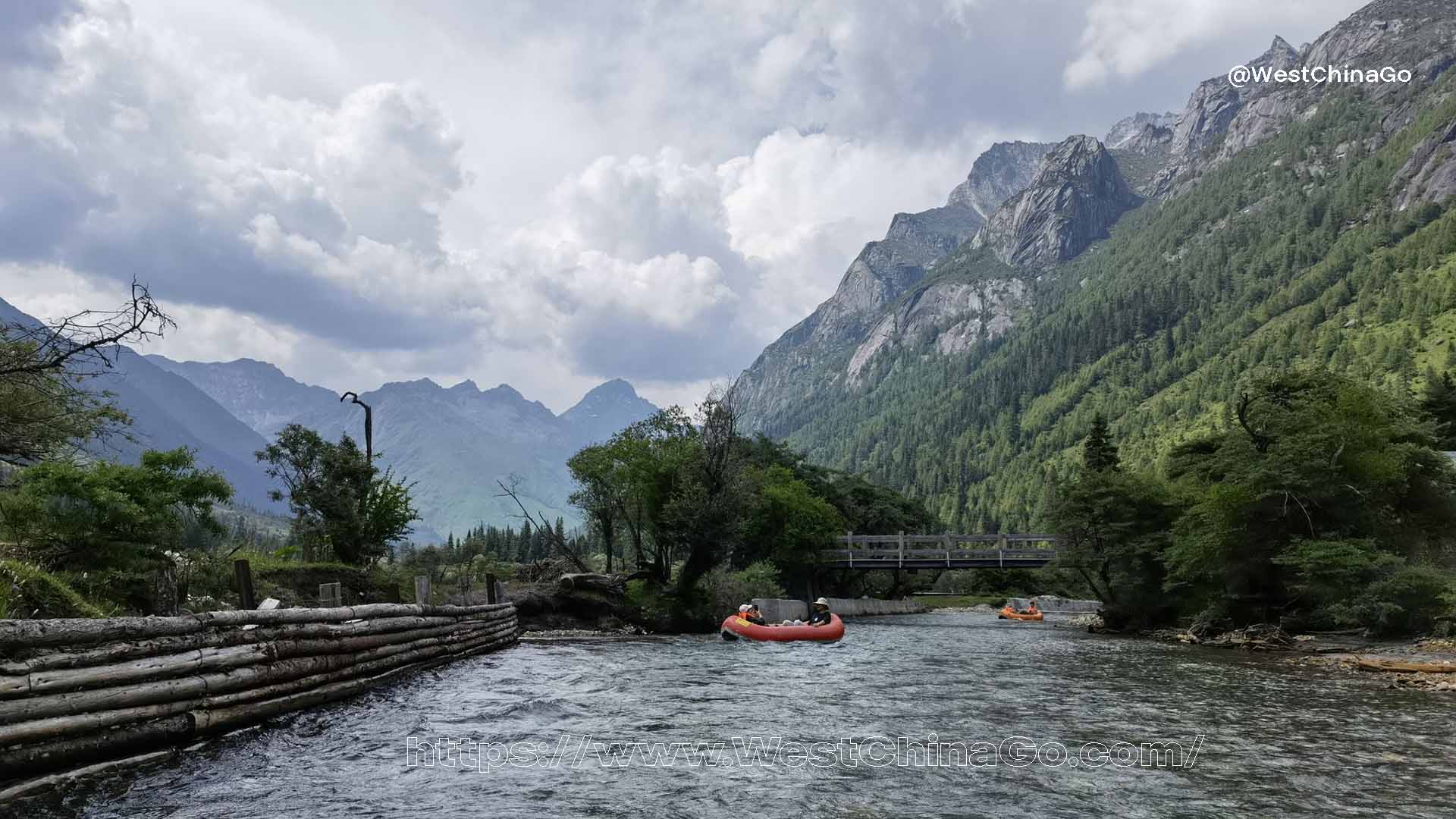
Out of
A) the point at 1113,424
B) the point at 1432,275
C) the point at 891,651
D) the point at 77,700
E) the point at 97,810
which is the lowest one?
the point at 891,651

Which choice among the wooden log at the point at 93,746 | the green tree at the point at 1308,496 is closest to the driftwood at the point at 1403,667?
the green tree at the point at 1308,496

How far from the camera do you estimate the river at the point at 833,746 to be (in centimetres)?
870

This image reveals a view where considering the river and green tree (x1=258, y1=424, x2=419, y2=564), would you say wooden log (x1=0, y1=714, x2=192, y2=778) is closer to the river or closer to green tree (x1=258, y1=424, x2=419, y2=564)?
the river

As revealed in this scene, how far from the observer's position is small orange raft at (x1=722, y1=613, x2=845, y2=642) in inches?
1328

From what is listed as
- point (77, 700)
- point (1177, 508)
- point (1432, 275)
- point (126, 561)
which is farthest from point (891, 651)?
point (1432, 275)

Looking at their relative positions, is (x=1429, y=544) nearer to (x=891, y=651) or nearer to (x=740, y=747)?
(x=891, y=651)

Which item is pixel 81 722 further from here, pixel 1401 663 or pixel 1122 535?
pixel 1122 535

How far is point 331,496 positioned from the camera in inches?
1261

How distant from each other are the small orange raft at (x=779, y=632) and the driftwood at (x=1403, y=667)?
18.6 m

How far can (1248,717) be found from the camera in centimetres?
1442

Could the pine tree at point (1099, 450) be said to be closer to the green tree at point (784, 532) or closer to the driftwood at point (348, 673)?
the green tree at point (784, 532)

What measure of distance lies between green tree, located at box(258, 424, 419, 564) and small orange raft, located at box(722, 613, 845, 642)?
1443 centimetres

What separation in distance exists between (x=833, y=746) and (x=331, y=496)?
2659 centimetres

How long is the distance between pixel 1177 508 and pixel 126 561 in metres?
43.3
